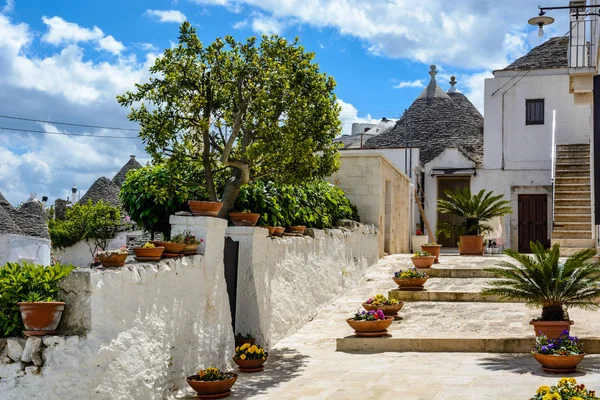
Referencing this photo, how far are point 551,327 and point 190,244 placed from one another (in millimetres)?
4814

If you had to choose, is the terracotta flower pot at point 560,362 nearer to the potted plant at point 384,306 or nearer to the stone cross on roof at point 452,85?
the potted plant at point 384,306

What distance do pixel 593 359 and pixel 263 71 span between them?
560cm

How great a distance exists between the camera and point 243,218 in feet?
33.1

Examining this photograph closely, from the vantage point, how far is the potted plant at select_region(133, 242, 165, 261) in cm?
761

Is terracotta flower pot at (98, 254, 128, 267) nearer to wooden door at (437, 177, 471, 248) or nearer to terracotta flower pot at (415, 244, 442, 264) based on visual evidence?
terracotta flower pot at (415, 244, 442, 264)

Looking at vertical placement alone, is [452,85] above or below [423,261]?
above

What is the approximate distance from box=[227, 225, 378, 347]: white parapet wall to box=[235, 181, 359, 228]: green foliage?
0.34m

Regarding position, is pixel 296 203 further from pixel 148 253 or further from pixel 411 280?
pixel 148 253

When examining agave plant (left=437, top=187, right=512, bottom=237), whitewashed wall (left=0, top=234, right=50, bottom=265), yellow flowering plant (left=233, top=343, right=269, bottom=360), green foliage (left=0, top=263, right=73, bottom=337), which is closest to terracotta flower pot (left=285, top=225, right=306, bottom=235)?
yellow flowering plant (left=233, top=343, right=269, bottom=360)

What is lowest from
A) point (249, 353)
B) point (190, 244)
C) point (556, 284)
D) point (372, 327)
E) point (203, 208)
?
point (249, 353)

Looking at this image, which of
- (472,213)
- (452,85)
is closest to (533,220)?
(472,213)

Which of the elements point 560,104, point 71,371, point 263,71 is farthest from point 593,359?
point 560,104

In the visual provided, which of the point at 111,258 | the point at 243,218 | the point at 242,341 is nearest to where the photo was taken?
the point at 111,258

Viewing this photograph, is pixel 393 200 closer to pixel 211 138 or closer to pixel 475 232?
pixel 475 232
